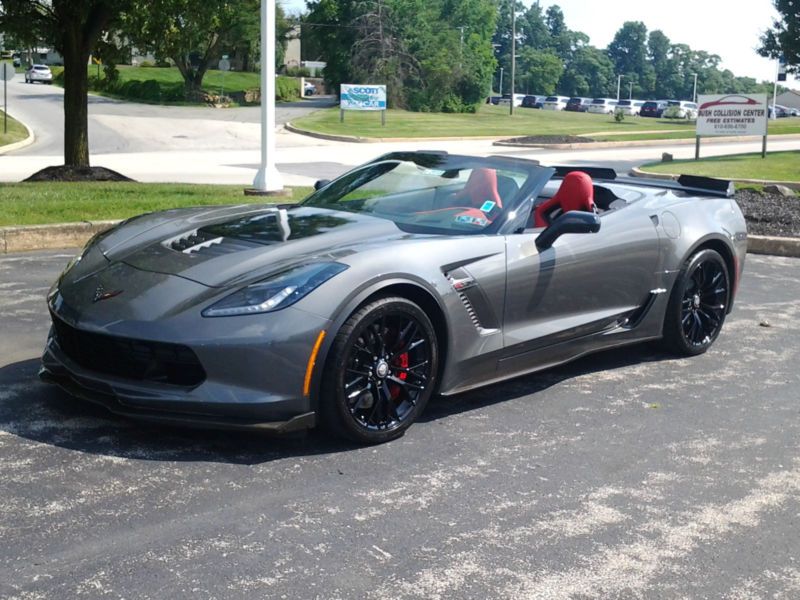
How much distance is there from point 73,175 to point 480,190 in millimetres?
12514

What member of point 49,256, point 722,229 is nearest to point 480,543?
point 722,229

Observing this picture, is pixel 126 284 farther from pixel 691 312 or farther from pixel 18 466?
pixel 691 312

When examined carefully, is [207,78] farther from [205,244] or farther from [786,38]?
[205,244]

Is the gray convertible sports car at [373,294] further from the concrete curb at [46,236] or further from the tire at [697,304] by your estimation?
the concrete curb at [46,236]

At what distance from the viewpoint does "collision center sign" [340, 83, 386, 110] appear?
1778 inches

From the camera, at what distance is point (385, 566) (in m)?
3.50

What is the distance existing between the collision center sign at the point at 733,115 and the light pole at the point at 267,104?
13857mm

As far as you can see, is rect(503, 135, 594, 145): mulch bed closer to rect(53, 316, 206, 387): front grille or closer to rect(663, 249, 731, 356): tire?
rect(663, 249, 731, 356): tire

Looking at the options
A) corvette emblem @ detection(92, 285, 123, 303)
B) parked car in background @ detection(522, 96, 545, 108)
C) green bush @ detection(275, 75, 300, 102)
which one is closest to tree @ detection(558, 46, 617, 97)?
parked car in background @ detection(522, 96, 545, 108)

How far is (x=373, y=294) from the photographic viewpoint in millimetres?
4641

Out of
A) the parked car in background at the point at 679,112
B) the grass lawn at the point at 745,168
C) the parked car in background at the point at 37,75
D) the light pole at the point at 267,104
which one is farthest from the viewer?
the parked car in background at the point at 679,112

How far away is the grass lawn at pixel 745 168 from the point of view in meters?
20.9

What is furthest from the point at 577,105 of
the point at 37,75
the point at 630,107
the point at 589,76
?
the point at 589,76

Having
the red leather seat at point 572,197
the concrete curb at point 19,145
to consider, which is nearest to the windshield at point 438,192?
the red leather seat at point 572,197
